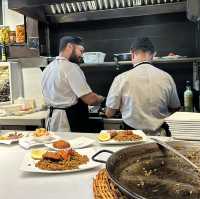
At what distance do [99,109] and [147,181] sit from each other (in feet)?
7.25

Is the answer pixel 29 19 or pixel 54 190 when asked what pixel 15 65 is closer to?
pixel 29 19

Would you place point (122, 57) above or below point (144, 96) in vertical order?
above

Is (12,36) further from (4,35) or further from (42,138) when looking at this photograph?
(42,138)

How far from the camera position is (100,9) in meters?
3.31

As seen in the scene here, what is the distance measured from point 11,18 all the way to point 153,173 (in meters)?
3.29

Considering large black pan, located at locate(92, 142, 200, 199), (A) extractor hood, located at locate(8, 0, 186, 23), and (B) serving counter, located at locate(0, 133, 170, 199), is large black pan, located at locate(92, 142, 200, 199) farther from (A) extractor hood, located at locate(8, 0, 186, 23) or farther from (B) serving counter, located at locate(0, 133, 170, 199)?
(A) extractor hood, located at locate(8, 0, 186, 23)

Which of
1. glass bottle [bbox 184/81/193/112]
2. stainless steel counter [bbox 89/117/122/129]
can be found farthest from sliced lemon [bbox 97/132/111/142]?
glass bottle [bbox 184/81/193/112]

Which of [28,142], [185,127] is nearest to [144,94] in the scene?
[185,127]

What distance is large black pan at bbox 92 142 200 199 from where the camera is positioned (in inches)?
36.5

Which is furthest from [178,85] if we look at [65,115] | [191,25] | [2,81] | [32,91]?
[2,81]

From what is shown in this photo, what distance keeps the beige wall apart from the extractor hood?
48 cm

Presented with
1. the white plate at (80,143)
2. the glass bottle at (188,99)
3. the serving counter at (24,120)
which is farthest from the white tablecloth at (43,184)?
the glass bottle at (188,99)

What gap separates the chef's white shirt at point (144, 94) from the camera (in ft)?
8.00

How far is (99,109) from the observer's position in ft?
10.6
